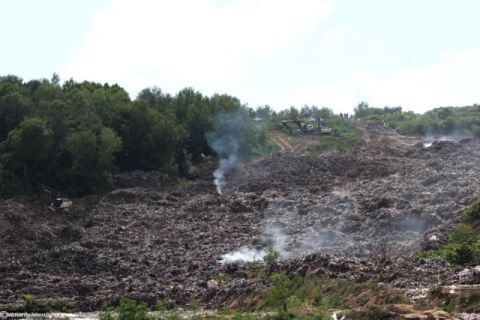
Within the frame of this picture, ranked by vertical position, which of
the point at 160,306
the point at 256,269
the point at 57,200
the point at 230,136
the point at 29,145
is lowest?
the point at 256,269

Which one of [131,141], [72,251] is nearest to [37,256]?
[72,251]

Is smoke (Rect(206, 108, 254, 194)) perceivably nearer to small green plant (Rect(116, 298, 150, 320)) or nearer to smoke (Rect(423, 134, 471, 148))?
smoke (Rect(423, 134, 471, 148))

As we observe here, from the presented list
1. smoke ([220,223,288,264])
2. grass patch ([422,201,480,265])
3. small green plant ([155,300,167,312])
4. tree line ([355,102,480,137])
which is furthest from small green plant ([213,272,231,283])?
tree line ([355,102,480,137])

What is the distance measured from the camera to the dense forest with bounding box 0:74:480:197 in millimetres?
43062

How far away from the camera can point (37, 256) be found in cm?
2984

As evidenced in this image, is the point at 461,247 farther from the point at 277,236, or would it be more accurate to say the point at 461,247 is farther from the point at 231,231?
the point at 231,231

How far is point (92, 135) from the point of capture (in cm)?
4409

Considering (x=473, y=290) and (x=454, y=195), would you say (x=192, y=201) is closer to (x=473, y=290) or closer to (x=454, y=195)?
(x=454, y=195)

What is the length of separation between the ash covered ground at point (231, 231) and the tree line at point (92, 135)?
255cm

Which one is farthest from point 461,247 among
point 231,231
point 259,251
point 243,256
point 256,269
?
point 231,231

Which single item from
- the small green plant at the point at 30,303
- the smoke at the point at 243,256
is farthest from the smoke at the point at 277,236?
the small green plant at the point at 30,303

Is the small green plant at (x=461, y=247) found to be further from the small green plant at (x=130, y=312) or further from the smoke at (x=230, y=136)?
the smoke at (x=230, y=136)

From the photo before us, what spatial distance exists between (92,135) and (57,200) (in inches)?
213

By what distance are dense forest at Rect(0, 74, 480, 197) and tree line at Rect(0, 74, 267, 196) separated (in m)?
0.05
